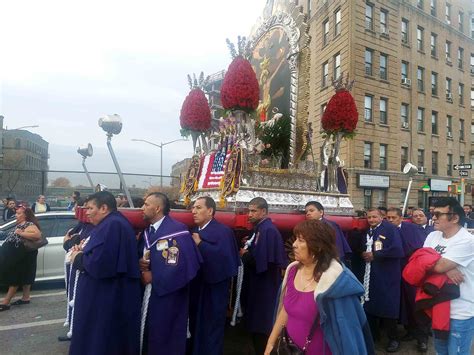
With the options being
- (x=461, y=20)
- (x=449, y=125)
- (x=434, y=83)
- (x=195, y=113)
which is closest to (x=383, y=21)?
(x=434, y=83)

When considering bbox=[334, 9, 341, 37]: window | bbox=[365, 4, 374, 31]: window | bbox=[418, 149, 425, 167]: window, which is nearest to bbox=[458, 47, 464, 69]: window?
bbox=[418, 149, 425, 167]: window

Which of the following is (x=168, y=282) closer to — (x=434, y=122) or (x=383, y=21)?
(x=383, y=21)

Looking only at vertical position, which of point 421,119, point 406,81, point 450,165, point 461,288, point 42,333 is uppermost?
point 406,81

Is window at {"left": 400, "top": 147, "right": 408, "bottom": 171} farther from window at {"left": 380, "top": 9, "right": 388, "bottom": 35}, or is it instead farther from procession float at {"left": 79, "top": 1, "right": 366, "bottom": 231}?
procession float at {"left": 79, "top": 1, "right": 366, "bottom": 231}

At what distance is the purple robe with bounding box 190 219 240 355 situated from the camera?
13.7ft

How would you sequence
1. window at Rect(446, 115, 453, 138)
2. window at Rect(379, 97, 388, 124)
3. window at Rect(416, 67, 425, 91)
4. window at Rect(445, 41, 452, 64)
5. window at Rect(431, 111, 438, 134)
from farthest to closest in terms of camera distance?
1. window at Rect(445, 41, 452, 64)
2. window at Rect(446, 115, 453, 138)
3. window at Rect(431, 111, 438, 134)
4. window at Rect(416, 67, 425, 91)
5. window at Rect(379, 97, 388, 124)

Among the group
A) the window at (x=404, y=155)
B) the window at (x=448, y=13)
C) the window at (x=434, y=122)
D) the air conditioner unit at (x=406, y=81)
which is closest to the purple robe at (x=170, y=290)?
the window at (x=404, y=155)

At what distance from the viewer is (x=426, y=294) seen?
3510 millimetres

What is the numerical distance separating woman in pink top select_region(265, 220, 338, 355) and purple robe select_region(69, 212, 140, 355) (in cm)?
165

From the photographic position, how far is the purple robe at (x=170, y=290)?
379cm

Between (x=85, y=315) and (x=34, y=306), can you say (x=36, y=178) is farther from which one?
(x=85, y=315)

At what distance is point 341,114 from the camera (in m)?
8.32

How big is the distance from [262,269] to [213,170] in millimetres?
3774

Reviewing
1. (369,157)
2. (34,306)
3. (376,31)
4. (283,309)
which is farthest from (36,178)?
(376,31)
